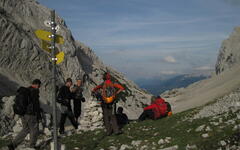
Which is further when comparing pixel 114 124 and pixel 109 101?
pixel 114 124

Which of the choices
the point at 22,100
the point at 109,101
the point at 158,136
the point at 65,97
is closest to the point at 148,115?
the point at 109,101

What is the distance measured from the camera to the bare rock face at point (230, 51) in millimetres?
85919

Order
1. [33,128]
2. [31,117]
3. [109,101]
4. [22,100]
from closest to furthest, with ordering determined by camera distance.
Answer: [22,100] < [31,117] < [33,128] < [109,101]

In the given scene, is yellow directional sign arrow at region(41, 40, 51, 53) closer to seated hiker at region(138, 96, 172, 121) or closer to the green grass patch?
the green grass patch

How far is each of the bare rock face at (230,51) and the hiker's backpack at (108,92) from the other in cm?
7842

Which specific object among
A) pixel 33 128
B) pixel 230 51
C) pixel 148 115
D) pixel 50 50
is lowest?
pixel 148 115

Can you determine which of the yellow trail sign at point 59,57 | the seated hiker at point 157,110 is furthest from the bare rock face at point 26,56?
the yellow trail sign at point 59,57

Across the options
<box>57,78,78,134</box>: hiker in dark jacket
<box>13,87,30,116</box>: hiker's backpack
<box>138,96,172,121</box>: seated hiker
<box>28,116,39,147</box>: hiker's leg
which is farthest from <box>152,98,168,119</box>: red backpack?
<box>13,87,30,116</box>: hiker's backpack

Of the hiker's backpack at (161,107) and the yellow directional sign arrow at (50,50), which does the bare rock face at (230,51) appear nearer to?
the hiker's backpack at (161,107)

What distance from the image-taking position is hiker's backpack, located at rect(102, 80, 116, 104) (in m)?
12.8

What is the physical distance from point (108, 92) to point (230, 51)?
8362 cm

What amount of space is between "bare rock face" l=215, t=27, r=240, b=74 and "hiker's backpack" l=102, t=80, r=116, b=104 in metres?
78.4

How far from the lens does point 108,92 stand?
12.9m

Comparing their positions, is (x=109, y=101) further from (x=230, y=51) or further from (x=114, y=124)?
(x=230, y=51)
